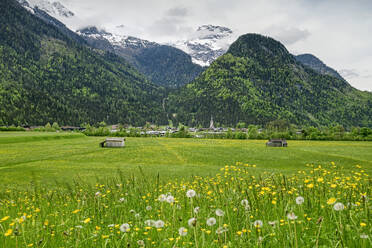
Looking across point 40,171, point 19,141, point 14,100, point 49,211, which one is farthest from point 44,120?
point 49,211

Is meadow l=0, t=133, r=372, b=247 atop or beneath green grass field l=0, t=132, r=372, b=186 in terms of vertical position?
atop

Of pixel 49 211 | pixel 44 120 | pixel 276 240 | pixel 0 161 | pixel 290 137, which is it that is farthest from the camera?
pixel 44 120

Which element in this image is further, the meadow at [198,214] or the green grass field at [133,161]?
the green grass field at [133,161]

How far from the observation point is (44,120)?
191 meters

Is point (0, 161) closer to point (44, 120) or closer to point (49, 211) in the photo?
point (49, 211)

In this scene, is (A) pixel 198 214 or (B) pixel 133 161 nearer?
(A) pixel 198 214

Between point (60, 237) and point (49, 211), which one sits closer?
point (60, 237)

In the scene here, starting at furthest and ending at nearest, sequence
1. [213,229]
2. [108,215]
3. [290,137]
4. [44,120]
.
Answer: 1. [44,120]
2. [290,137]
3. [108,215]
4. [213,229]

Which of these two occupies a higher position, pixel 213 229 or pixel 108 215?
pixel 213 229

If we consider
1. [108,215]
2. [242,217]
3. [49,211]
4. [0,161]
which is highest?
[242,217]

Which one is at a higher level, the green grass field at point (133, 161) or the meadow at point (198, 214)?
the meadow at point (198, 214)

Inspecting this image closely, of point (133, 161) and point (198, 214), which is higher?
point (198, 214)

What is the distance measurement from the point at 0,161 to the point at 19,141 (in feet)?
107

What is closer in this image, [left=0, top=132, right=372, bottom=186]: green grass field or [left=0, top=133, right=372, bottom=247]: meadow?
[left=0, top=133, right=372, bottom=247]: meadow
